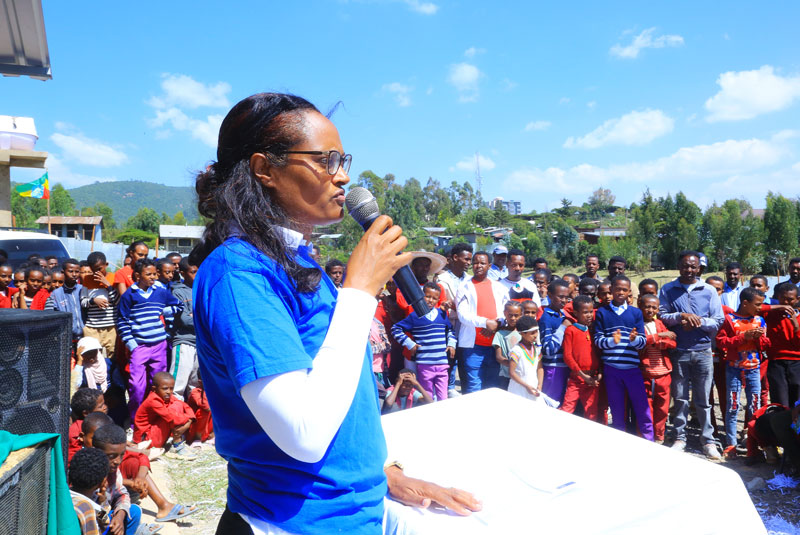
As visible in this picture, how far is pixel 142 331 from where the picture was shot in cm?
504

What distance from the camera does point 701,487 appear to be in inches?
61.9

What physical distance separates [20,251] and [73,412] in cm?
606

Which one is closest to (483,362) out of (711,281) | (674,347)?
(674,347)

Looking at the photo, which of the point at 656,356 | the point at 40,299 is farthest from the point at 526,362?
the point at 40,299

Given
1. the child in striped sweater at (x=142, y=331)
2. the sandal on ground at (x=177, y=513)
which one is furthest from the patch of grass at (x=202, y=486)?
the child in striped sweater at (x=142, y=331)

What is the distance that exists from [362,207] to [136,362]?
4418 mm

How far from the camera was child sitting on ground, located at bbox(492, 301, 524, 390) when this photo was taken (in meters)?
4.84

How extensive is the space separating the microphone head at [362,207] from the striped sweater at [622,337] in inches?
150

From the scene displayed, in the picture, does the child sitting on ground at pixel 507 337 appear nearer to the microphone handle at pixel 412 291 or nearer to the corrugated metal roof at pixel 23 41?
the microphone handle at pixel 412 291

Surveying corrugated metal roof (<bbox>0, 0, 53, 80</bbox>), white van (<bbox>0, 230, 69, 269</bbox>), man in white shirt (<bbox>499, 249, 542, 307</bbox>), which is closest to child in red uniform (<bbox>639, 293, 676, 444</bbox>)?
man in white shirt (<bbox>499, 249, 542, 307</bbox>)

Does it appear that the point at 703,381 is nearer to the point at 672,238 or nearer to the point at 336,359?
the point at 336,359

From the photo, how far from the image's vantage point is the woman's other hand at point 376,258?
38.6 inches

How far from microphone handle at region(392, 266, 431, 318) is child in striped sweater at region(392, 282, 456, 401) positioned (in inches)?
145

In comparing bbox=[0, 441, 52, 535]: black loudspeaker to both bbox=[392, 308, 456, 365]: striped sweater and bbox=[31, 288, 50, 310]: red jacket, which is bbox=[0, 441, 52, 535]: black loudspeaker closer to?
bbox=[392, 308, 456, 365]: striped sweater
